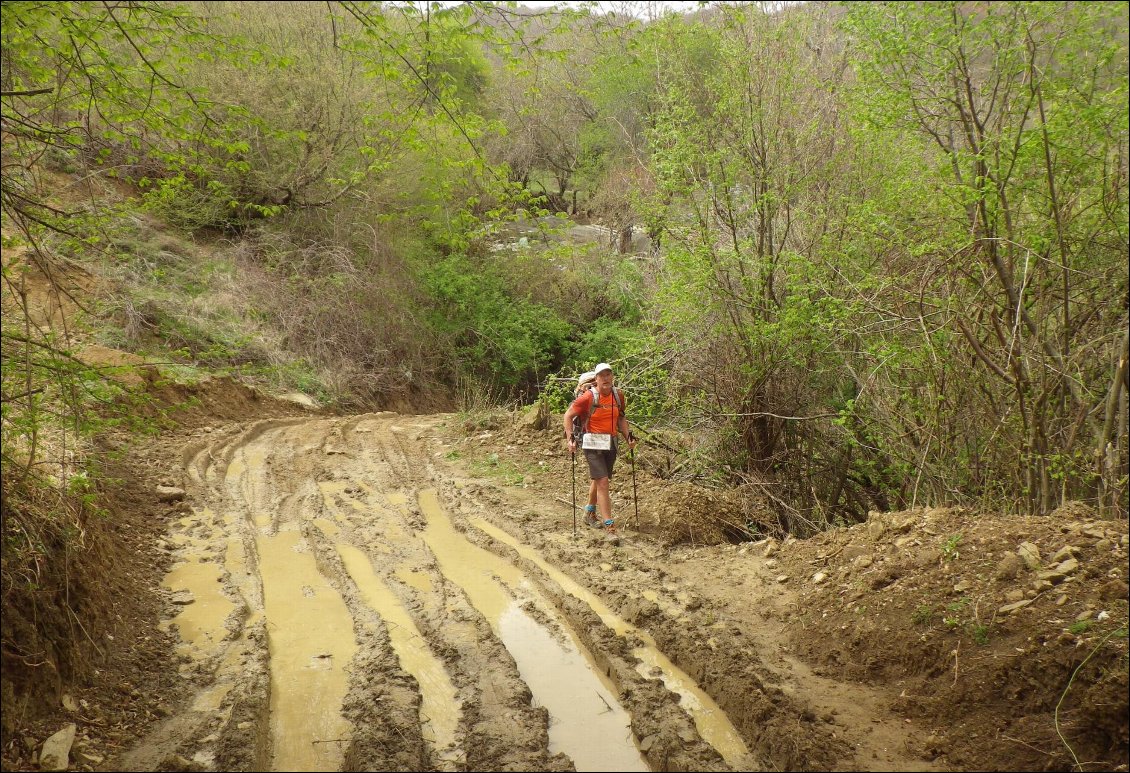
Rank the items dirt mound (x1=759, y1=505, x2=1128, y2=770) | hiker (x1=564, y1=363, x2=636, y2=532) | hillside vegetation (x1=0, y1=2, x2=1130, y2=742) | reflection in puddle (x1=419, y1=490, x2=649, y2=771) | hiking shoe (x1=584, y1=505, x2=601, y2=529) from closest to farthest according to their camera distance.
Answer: dirt mound (x1=759, y1=505, x2=1128, y2=770)
reflection in puddle (x1=419, y1=490, x2=649, y2=771)
hillside vegetation (x1=0, y1=2, x2=1130, y2=742)
hiker (x1=564, y1=363, x2=636, y2=532)
hiking shoe (x1=584, y1=505, x2=601, y2=529)

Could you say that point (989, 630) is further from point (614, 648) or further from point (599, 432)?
point (599, 432)

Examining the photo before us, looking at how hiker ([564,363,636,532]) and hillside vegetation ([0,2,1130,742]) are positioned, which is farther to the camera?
hiker ([564,363,636,532])

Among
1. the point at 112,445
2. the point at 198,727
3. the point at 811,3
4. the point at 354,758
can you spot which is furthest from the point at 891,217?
the point at 112,445

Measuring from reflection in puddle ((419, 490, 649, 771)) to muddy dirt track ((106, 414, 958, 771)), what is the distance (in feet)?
0.05

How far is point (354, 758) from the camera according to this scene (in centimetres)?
366

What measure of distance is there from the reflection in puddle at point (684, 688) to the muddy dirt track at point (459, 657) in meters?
0.01

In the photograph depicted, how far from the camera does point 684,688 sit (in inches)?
176

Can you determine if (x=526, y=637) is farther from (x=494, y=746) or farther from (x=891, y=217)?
(x=891, y=217)

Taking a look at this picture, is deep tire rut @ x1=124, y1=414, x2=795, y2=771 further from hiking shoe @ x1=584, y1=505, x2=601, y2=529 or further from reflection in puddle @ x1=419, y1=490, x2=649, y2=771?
hiking shoe @ x1=584, y1=505, x2=601, y2=529

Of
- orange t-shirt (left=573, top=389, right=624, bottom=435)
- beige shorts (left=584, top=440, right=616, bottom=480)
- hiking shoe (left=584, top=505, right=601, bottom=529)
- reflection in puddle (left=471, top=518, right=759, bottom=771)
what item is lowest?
reflection in puddle (left=471, top=518, right=759, bottom=771)

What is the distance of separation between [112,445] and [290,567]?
4.22 metres

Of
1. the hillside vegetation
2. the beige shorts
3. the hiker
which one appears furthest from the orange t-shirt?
the hillside vegetation

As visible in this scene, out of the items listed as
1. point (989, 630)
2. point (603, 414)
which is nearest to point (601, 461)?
point (603, 414)

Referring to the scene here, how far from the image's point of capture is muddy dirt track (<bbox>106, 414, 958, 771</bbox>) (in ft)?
12.4
